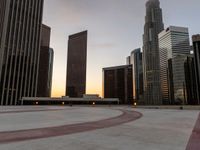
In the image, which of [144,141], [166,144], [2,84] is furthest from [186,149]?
[2,84]

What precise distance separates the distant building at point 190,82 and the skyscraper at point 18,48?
136 meters

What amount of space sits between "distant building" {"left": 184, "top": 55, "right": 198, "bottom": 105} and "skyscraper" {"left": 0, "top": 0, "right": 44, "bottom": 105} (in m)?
136

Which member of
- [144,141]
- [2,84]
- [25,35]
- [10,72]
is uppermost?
[25,35]

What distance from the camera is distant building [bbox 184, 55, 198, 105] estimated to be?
533 ft

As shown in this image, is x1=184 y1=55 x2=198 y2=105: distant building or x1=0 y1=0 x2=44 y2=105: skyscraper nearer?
x1=0 y1=0 x2=44 y2=105: skyscraper

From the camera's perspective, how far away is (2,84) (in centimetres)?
10288

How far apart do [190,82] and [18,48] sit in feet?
508

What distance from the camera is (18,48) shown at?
112062 mm

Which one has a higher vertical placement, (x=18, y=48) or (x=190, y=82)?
(x=18, y=48)

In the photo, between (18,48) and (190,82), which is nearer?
(18,48)

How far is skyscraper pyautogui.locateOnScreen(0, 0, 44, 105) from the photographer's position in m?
104

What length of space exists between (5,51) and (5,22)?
1680 centimetres

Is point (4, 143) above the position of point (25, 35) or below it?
below

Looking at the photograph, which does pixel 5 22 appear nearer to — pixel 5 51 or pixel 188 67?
pixel 5 51
